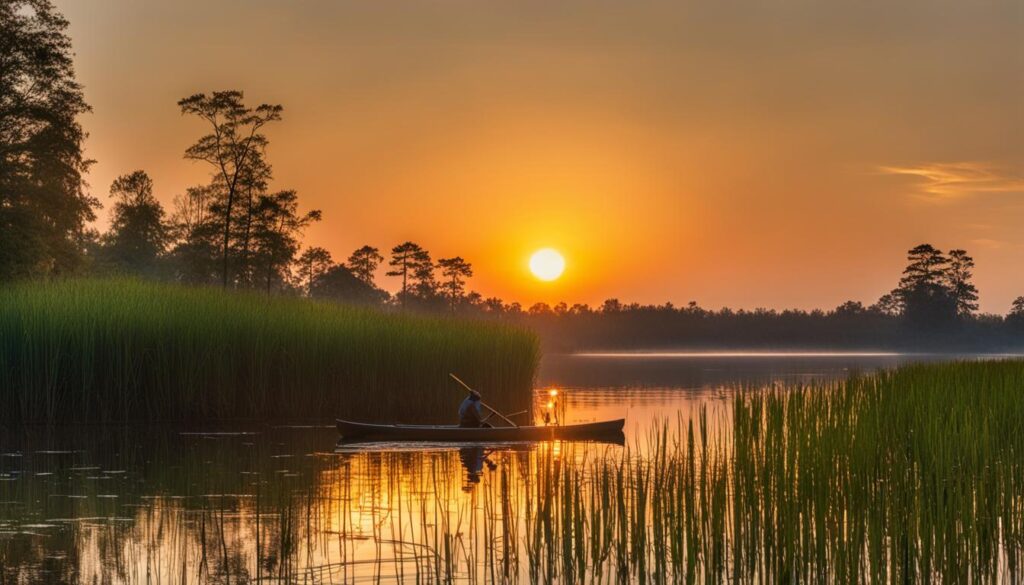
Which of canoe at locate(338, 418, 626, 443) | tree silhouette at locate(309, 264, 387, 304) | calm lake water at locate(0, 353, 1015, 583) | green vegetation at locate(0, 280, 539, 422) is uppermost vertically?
tree silhouette at locate(309, 264, 387, 304)

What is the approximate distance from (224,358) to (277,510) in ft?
44.4

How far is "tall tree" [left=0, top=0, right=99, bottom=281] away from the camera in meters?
44.6

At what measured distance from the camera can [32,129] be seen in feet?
155

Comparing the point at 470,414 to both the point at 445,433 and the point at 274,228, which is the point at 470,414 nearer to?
the point at 445,433

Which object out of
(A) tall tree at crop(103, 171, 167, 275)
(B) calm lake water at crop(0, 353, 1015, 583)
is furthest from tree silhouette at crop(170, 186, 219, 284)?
(B) calm lake water at crop(0, 353, 1015, 583)

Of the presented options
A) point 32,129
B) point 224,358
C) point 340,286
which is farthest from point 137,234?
point 224,358

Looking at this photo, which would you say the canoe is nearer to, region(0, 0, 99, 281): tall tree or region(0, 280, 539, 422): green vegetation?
region(0, 280, 539, 422): green vegetation

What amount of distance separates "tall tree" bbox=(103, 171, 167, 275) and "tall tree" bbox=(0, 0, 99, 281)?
35955 millimetres

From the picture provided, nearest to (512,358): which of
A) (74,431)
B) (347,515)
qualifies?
(74,431)

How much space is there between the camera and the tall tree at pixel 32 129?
4456cm

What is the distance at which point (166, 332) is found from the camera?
86.0ft

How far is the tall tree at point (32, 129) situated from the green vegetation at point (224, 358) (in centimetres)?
1623

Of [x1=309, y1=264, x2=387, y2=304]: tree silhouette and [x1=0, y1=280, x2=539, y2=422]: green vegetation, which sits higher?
[x1=309, y1=264, x2=387, y2=304]: tree silhouette

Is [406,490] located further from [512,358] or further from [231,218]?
[231,218]
